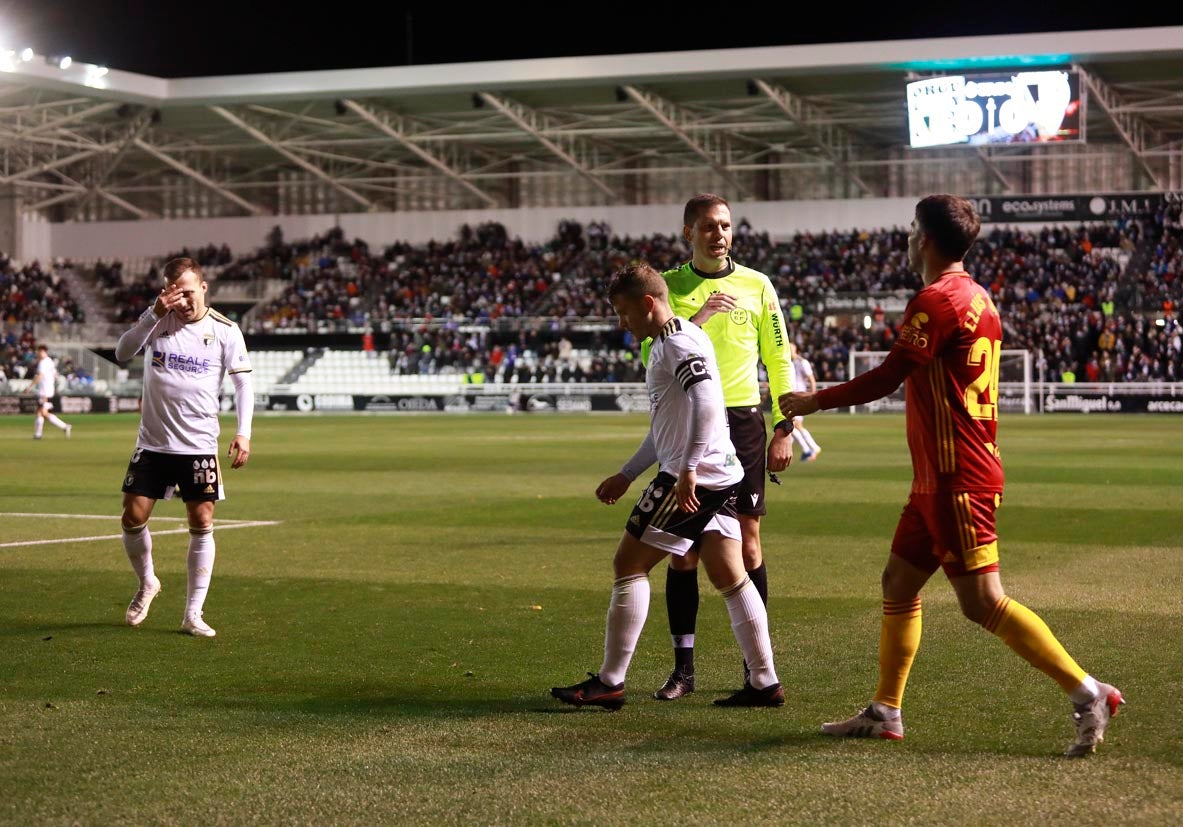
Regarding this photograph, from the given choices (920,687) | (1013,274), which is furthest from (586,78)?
(920,687)

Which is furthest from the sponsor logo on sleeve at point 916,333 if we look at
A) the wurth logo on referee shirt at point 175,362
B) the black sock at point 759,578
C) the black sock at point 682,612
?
the wurth logo on referee shirt at point 175,362

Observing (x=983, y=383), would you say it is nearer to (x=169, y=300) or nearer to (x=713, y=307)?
(x=713, y=307)

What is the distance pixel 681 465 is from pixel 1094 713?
1889mm

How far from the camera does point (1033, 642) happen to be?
5.72 m

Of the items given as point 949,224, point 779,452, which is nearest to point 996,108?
point 779,452

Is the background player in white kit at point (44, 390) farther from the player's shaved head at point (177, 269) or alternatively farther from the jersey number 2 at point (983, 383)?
the jersey number 2 at point (983, 383)

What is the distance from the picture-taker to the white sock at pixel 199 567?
347 inches

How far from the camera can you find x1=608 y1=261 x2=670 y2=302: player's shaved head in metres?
6.42

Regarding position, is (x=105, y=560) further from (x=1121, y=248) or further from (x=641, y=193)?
(x=641, y=193)

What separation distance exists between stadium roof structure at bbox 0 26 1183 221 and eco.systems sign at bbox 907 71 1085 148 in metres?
1.03

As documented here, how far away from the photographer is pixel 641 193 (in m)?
65.1

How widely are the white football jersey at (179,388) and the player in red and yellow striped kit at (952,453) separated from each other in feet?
14.2

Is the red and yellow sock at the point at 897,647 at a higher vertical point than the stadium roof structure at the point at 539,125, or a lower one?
lower

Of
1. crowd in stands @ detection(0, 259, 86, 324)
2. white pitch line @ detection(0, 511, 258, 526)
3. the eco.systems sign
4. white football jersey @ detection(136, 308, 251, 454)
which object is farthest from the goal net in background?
white football jersey @ detection(136, 308, 251, 454)
